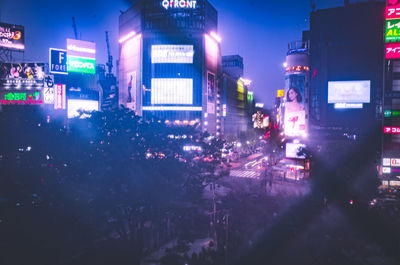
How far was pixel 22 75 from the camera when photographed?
176ft

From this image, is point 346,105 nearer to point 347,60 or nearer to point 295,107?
point 295,107

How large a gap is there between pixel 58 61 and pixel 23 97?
11691 millimetres

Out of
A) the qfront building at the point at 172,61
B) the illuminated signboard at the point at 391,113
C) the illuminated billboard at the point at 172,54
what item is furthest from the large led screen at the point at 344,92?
the illuminated billboard at the point at 172,54

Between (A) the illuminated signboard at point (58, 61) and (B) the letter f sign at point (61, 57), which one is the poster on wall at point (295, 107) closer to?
(A) the illuminated signboard at point (58, 61)

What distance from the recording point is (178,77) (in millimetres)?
56594

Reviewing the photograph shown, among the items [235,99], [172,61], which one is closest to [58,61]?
[172,61]

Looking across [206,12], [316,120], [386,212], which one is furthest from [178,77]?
[386,212]

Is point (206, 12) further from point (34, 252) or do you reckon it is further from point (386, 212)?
point (34, 252)

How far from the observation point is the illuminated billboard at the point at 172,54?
5638cm

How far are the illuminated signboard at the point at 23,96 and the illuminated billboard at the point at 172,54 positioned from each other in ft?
81.5

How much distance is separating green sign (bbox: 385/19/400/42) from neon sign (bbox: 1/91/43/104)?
198 ft

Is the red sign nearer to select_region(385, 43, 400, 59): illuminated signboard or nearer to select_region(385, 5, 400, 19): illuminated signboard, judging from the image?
select_region(385, 43, 400, 59): illuminated signboard

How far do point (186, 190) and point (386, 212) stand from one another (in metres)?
15.3

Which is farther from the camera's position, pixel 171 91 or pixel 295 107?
pixel 171 91
